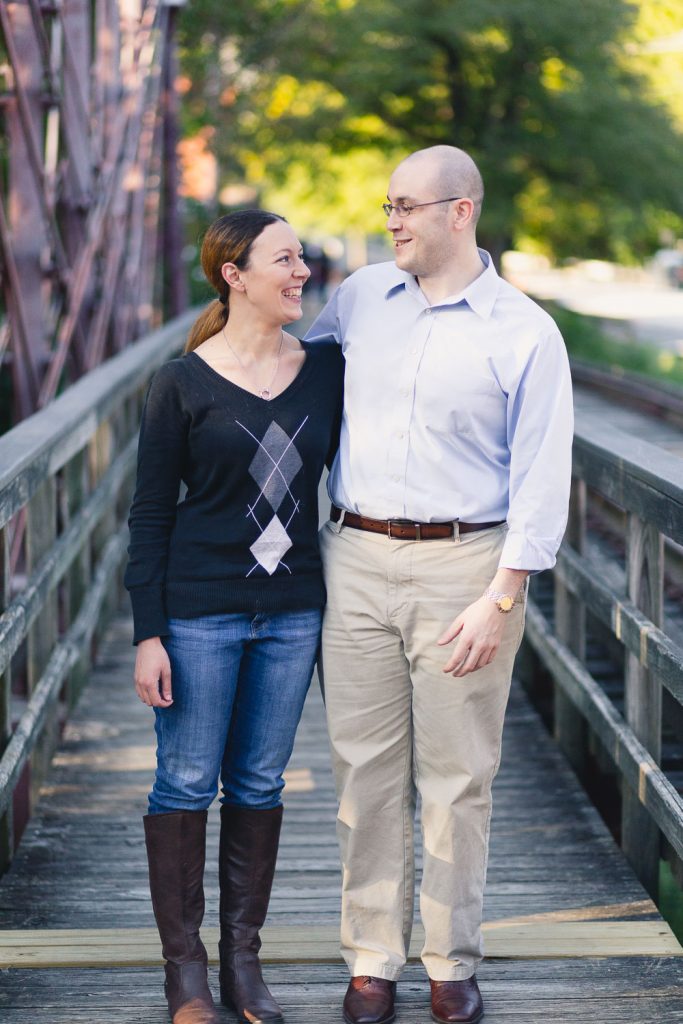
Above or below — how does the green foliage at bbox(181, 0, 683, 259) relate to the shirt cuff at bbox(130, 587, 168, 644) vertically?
above

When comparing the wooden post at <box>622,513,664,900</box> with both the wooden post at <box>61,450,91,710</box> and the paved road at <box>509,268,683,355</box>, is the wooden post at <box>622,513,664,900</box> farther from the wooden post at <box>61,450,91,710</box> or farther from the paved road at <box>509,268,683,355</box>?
the paved road at <box>509,268,683,355</box>

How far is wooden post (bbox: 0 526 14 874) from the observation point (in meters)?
3.69

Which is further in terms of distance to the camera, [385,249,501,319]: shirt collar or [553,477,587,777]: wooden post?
[553,477,587,777]: wooden post

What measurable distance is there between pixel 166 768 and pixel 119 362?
13.2 feet

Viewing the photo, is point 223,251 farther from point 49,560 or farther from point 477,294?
point 49,560

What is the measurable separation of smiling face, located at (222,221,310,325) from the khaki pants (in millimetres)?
520

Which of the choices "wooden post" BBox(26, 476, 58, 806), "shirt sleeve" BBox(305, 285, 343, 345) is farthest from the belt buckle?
"wooden post" BBox(26, 476, 58, 806)

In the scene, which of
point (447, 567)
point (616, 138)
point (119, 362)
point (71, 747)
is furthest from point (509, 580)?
point (616, 138)

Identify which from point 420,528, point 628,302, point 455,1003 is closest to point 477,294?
→ point 420,528

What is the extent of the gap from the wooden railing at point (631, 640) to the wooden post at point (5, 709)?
1636 millimetres

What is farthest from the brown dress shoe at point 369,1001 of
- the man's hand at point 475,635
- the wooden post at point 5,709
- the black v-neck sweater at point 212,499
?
the wooden post at point 5,709

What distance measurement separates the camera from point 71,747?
524 cm

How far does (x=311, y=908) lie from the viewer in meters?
3.96

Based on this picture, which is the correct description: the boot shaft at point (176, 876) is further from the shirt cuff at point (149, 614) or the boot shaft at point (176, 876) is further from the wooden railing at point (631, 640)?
the wooden railing at point (631, 640)
